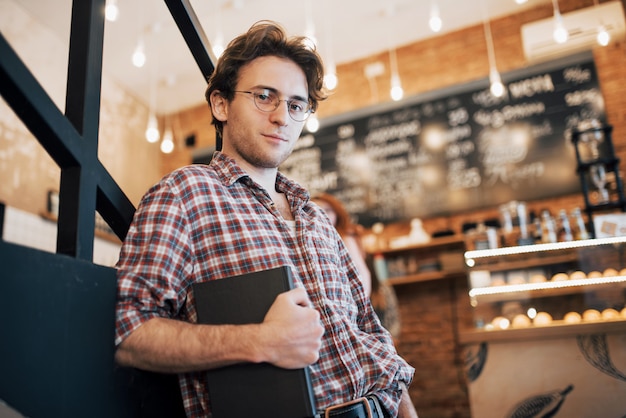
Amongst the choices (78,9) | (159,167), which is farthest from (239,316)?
(159,167)

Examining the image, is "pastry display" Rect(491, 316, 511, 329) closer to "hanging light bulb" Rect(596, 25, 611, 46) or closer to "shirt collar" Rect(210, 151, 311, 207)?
"shirt collar" Rect(210, 151, 311, 207)

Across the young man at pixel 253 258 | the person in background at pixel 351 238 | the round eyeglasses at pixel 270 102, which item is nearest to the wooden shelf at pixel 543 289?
the person in background at pixel 351 238

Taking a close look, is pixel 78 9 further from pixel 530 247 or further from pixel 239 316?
pixel 530 247

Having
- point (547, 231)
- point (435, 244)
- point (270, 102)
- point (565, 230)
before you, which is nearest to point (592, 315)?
point (565, 230)

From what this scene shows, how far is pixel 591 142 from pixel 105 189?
12.3ft

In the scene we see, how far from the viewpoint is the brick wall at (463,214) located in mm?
4840

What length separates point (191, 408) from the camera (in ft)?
3.64

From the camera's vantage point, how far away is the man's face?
1.45 meters

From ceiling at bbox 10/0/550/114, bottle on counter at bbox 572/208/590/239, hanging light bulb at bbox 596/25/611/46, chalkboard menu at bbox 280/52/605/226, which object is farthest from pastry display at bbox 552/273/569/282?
ceiling at bbox 10/0/550/114

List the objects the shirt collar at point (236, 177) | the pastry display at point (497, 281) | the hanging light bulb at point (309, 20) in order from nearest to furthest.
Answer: the shirt collar at point (236, 177), the pastry display at point (497, 281), the hanging light bulb at point (309, 20)

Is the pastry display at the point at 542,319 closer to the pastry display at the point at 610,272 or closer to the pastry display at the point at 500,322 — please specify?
the pastry display at the point at 500,322

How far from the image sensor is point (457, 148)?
5.18m

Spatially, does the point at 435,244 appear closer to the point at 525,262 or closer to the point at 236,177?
the point at 525,262

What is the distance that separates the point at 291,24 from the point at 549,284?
143 inches
